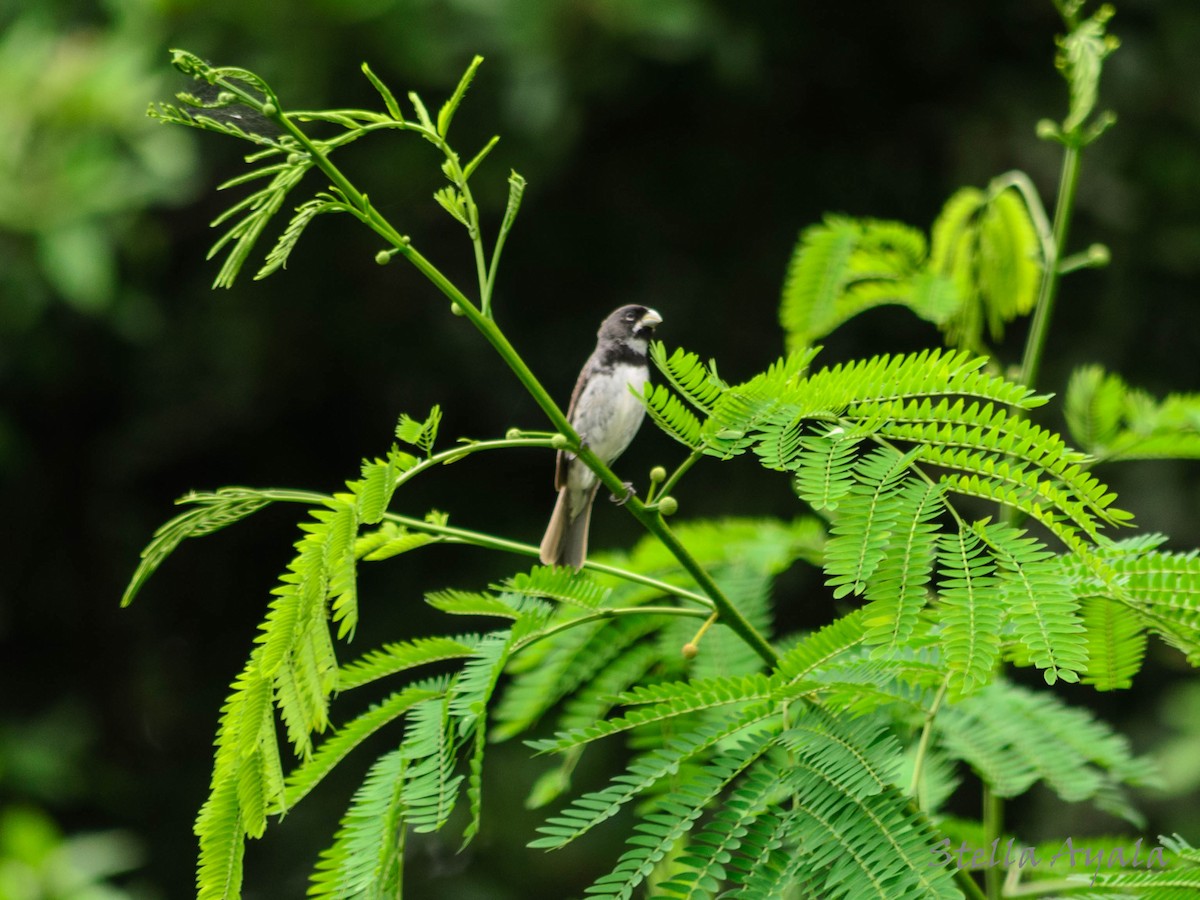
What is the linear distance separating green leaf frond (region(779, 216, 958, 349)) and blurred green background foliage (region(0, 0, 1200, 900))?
3107 millimetres

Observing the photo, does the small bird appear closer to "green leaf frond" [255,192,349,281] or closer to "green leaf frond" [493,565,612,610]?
"green leaf frond" [493,565,612,610]

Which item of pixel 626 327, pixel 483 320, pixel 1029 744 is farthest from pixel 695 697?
pixel 626 327

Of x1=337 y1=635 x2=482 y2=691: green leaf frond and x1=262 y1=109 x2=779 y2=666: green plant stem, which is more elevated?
x1=262 y1=109 x2=779 y2=666: green plant stem

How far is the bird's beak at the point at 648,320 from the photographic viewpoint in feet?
8.54

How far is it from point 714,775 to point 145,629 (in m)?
6.40

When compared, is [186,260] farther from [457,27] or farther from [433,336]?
[457,27]

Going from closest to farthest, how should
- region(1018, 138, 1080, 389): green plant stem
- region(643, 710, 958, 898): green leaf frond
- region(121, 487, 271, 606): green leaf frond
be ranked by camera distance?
region(643, 710, 958, 898): green leaf frond
region(121, 487, 271, 606): green leaf frond
region(1018, 138, 1080, 389): green plant stem

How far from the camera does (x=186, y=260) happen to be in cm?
682

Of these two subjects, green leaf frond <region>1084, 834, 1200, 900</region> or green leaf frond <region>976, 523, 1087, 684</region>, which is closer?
green leaf frond <region>976, 523, 1087, 684</region>

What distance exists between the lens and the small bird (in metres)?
2.75

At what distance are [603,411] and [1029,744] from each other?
1.20 meters

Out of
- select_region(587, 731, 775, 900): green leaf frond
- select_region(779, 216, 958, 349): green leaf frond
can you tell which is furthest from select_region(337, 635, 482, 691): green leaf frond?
select_region(779, 216, 958, 349): green leaf frond

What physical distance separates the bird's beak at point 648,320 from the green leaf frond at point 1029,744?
3.31 ft

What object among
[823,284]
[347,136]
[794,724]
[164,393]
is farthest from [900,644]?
[164,393]
